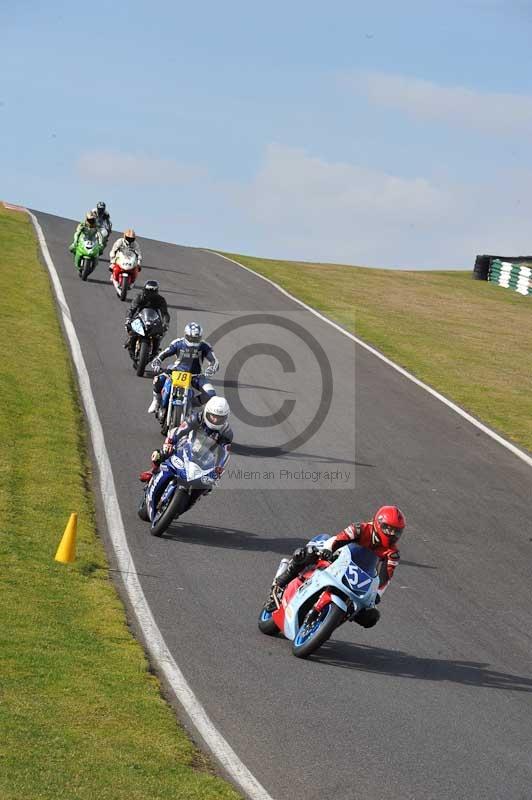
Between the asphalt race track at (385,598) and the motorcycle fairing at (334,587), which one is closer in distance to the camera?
the asphalt race track at (385,598)

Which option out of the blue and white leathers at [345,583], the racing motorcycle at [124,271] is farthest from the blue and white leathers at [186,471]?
the racing motorcycle at [124,271]

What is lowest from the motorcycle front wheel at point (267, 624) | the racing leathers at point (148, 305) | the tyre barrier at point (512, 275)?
the motorcycle front wheel at point (267, 624)

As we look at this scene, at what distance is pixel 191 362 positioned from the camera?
1991cm

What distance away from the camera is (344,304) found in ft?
138

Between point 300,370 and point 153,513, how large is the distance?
43.8ft

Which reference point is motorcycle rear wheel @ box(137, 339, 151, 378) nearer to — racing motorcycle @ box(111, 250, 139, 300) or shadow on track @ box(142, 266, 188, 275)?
racing motorcycle @ box(111, 250, 139, 300)

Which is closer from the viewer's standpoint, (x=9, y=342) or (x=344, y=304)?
(x=9, y=342)

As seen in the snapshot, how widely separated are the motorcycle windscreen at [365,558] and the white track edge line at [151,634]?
1.93 meters

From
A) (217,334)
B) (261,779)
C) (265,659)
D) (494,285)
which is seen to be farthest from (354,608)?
(494,285)

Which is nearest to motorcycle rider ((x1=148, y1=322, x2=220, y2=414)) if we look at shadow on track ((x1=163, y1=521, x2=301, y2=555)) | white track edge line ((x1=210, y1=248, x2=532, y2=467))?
shadow on track ((x1=163, y1=521, x2=301, y2=555))

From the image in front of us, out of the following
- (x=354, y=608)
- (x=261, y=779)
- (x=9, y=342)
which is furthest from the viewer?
(x=9, y=342)

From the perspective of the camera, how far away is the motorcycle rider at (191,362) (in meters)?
19.5

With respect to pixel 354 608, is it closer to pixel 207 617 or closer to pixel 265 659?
pixel 265 659

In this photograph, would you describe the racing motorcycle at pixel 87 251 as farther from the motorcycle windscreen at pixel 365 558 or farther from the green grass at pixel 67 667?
the motorcycle windscreen at pixel 365 558
